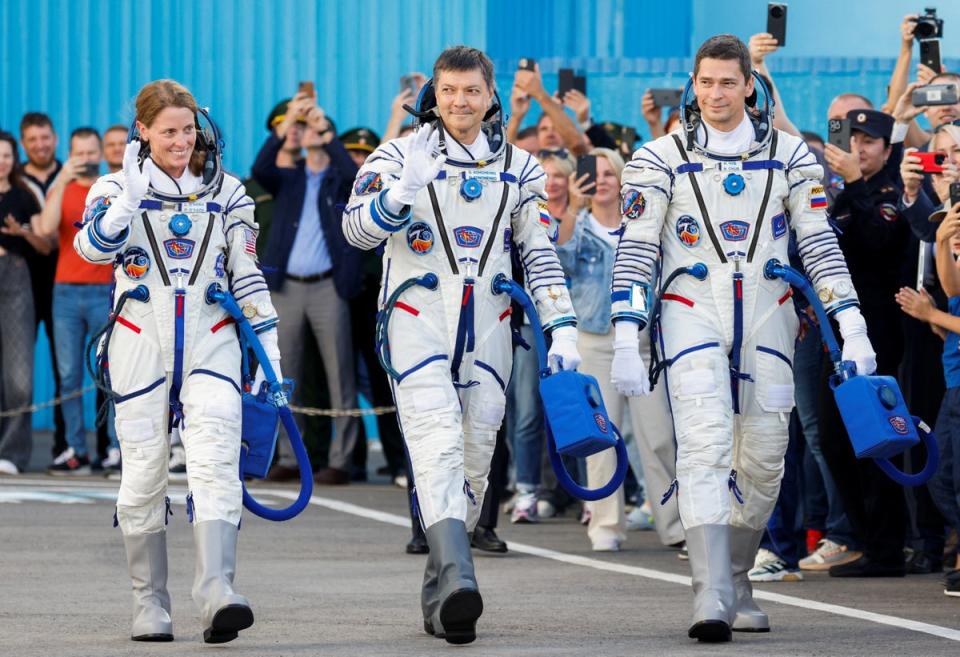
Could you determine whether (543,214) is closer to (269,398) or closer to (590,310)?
(269,398)

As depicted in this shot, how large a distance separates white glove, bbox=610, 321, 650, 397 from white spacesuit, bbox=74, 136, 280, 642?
136 cm

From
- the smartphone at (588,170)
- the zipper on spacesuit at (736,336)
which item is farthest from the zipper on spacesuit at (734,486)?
the smartphone at (588,170)

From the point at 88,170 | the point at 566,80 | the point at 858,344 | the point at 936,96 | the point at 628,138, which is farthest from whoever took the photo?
the point at 88,170

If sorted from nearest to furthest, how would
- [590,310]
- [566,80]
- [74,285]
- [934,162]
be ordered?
[934,162] < [590,310] < [566,80] < [74,285]

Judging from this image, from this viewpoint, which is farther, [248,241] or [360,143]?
[360,143]

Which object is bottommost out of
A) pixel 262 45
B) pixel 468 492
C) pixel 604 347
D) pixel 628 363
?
pixel 468 492

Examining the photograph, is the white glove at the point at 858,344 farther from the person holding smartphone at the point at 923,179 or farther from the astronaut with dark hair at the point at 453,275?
the person holding smartphone at the point at 923,179

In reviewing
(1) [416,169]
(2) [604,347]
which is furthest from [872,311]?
(1) [416,169]

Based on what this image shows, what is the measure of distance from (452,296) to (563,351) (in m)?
0.49

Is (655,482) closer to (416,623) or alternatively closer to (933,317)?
(933,317)

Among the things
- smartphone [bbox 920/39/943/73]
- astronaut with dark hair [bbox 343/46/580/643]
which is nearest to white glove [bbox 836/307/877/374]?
astronaut with dark hair [bbox 343/46/580/643]

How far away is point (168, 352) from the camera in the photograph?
7.18m

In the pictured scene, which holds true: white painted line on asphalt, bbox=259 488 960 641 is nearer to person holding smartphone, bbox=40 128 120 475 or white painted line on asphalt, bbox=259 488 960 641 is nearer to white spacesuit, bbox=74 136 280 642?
person holding smartphone, bbox=40 128 120 475

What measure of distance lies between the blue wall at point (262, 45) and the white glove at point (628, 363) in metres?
10.7
